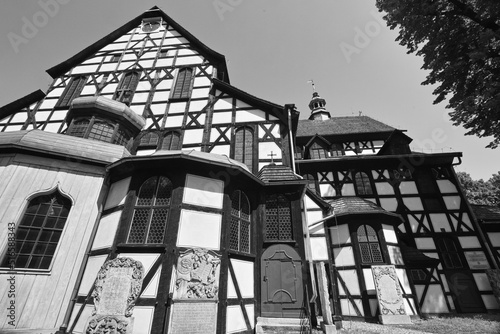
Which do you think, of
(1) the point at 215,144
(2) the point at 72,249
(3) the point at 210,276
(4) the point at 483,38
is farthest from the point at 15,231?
(4) the point at 483,38

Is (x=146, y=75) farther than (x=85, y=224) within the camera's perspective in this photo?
Yes

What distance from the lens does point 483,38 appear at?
20.0ft

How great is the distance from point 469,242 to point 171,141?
55.8 ft

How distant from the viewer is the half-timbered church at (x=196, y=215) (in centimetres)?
633

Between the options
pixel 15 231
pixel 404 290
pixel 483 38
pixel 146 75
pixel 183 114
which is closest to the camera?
pixel 483 38

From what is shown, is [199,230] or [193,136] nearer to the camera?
[199,230]

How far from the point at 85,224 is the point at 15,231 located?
1595mm

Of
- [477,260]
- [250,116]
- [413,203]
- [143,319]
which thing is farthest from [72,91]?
[477,260]

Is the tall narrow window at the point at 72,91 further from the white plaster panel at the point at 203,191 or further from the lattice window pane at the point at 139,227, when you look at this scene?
the white plaster panel at the point at 203,191

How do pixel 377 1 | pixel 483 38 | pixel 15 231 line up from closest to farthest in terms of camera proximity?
pixel 483 38 < pixel 15 231 < pixel 377 1

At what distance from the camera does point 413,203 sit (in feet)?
47.8

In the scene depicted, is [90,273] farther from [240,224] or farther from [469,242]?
[469,242]

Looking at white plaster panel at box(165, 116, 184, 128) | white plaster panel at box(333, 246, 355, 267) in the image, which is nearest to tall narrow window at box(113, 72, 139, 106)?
white plaster panel at box(165, 116, 184, 128)

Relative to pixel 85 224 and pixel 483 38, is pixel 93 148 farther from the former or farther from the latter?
pixel 483 38
